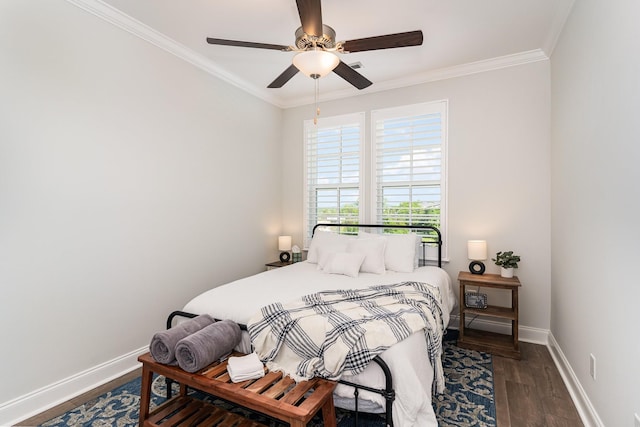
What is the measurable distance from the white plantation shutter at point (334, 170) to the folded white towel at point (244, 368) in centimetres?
267

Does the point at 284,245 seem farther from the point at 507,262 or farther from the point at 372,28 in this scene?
the point at 372,28

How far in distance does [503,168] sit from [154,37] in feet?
11.9

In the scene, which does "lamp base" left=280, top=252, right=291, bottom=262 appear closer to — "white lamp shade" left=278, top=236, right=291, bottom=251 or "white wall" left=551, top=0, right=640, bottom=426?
"white lamp shade" left=278, top=236, right=291, bottom=251

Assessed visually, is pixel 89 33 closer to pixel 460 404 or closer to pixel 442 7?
pixel 442 7

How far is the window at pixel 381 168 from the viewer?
3809 millimetres

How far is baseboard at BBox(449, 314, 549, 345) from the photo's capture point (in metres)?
3.29

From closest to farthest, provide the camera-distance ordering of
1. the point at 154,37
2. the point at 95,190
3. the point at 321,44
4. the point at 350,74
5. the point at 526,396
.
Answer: the point at 321,44 → the point at 526,396 → the point at 95,190 → the point at 350,74 → the point at 154,37

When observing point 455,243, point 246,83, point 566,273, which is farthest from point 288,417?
point 246,83

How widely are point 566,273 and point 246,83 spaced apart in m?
3.83

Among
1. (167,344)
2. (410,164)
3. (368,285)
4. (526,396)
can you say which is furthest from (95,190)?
(526,396)

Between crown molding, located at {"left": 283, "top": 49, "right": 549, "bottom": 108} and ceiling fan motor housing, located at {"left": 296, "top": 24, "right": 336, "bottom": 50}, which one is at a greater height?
crown molding, located at {"left": 283, "top": 49, "right": 549, "bottom": 108}

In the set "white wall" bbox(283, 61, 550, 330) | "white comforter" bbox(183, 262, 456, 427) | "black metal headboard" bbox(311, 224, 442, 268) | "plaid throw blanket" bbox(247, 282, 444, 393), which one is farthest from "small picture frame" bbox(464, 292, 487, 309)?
"plaid throw blanket" bbox(247, 282, 444, 393)

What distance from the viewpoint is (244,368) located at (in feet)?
5.88

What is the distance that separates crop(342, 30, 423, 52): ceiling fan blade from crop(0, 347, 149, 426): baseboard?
305 centimetres
